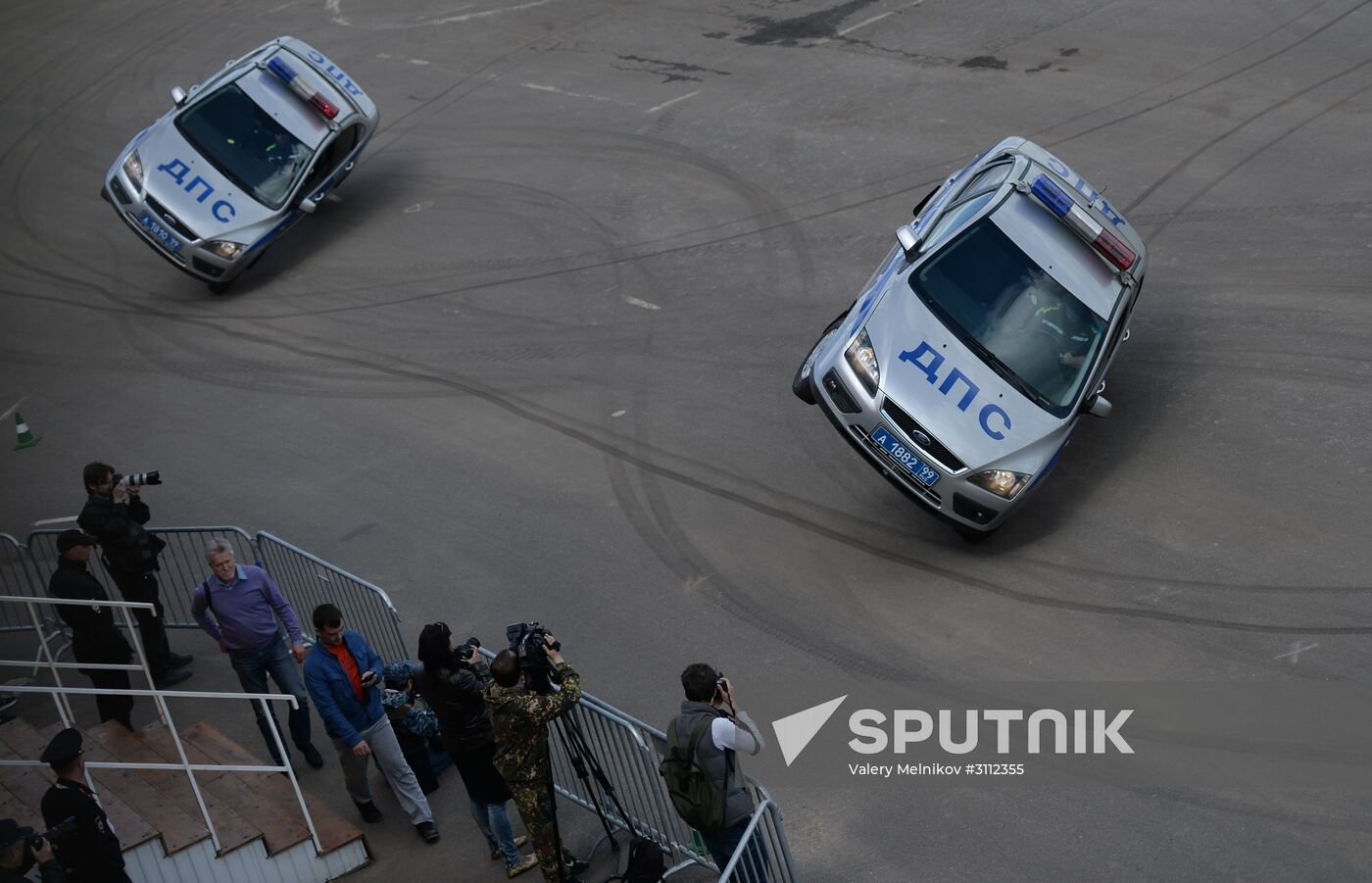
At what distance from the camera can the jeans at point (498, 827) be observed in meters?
8.06

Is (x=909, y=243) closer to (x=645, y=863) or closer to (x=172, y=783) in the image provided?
(x=645, y=863)

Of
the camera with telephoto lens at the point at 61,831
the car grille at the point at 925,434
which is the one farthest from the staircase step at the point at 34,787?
the car grille at the point at 925,434

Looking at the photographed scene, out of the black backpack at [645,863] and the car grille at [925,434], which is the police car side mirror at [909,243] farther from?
the black backpack at [645,863]

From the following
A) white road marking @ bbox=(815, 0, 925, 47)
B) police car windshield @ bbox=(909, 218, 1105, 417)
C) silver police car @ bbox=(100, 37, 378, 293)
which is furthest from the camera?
white road marking @ bbox=(815, 0, 925, 47)

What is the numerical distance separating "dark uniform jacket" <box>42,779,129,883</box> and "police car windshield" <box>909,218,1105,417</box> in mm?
6807

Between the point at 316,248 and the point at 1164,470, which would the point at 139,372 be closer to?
the point at 316,248

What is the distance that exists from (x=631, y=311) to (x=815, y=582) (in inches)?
197

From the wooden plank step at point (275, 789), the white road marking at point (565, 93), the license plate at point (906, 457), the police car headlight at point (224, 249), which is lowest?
the wooden plank step at point (275, 789)

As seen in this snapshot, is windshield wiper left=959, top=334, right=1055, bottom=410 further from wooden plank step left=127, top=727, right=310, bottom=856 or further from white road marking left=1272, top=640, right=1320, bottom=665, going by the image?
wooden plank step left=127, top=727, right=310, bottom=856

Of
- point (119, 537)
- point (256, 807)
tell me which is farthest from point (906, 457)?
point (119, 537)

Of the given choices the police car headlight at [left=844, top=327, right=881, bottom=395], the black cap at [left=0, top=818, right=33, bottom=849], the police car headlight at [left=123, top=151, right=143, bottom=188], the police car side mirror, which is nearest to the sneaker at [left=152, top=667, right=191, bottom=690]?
the black cap at [left=0, top=818, right=33, bottom=849]

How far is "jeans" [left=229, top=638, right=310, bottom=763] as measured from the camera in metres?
9.22

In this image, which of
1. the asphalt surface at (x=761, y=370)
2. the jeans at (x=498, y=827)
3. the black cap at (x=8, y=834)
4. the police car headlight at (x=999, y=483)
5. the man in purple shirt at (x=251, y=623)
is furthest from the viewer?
the police car headlight at (x=999, y=483)

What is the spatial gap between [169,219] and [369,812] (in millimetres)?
9455
